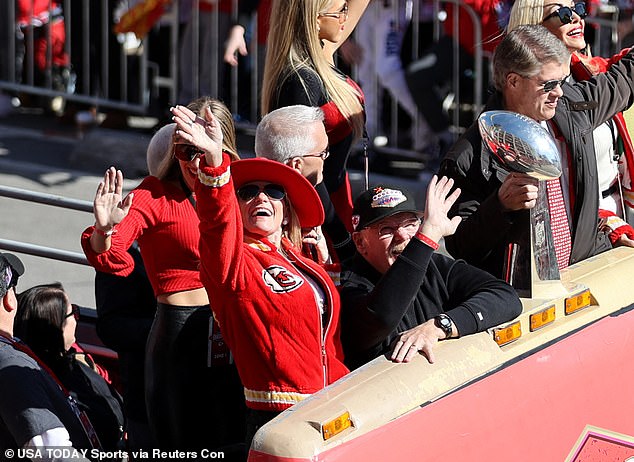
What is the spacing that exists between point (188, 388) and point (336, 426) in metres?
1.35

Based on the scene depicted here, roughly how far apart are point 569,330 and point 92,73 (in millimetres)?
7618

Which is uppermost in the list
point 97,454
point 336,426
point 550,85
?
point 550,85

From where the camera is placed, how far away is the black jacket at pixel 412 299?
3.62 meters

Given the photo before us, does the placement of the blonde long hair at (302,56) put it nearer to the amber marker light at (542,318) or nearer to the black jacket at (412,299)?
the black jacket at (412,299)

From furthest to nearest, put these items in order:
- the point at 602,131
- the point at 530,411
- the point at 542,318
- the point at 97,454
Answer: the point at 602,131, the point at 97,454, the point at 542,318, the point at 530,411

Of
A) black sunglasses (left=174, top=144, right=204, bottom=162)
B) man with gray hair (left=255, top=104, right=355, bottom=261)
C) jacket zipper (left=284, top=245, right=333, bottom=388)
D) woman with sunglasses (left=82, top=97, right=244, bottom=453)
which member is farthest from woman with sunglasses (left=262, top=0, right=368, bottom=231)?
jacket zipper (left=284, top=245, right=333, bottom=388)

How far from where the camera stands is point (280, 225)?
3.88 metres

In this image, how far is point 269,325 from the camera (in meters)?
3.62

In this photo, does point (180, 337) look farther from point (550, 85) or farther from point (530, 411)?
point (550, 85)

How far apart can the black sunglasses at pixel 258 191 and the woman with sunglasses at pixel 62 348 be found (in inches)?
49.6

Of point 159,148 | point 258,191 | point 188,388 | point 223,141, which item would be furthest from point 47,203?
point 258,191

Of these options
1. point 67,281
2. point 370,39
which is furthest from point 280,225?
point 370,39

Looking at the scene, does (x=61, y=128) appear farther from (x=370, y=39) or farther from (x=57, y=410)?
(x=57, y=410)

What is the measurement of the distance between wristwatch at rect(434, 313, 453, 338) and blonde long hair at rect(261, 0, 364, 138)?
130 centimetres
